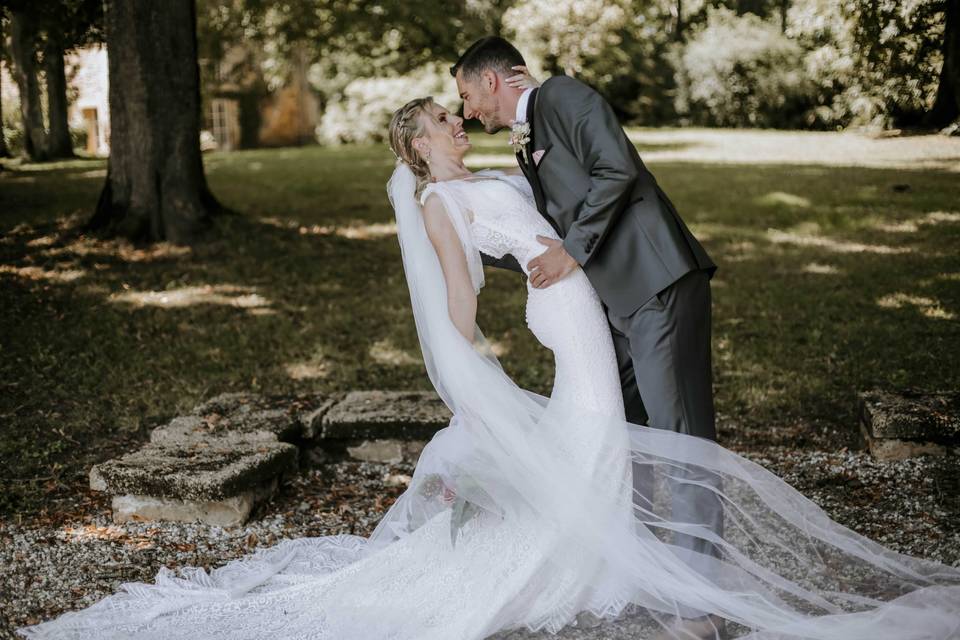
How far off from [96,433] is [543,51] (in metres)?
20.3

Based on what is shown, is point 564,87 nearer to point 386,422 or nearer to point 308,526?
point 308,526

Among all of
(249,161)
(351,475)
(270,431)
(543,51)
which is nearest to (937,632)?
(351,475)

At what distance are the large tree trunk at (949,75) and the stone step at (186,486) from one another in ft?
24.0

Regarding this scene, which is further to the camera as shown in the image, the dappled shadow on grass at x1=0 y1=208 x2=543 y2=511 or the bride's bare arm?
the dappled shadow on grass at x1=0 y1=208 x2=543 y2=511

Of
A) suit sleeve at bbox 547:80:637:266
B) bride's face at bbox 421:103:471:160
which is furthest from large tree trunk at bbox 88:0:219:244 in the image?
suit sleeve at bbox 547:80:637:266

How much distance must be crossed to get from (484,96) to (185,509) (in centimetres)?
237

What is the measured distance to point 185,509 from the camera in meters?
4.31

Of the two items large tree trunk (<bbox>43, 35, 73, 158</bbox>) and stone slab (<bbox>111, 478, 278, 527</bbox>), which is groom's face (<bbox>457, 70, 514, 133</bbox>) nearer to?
stone slab (<bbox>111, 478, 278, 527</bbox>)

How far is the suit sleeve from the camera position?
3.03 metres

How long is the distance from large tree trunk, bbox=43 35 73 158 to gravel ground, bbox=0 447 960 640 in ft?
47.5

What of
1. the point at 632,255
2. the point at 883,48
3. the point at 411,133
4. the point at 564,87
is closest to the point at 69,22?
the point at 883,48

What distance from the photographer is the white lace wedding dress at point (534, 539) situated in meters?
3.06

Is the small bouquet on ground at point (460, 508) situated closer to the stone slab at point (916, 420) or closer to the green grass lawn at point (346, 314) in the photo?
the green grass lawn at point (346, 314)

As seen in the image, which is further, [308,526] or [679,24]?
[679,24]
